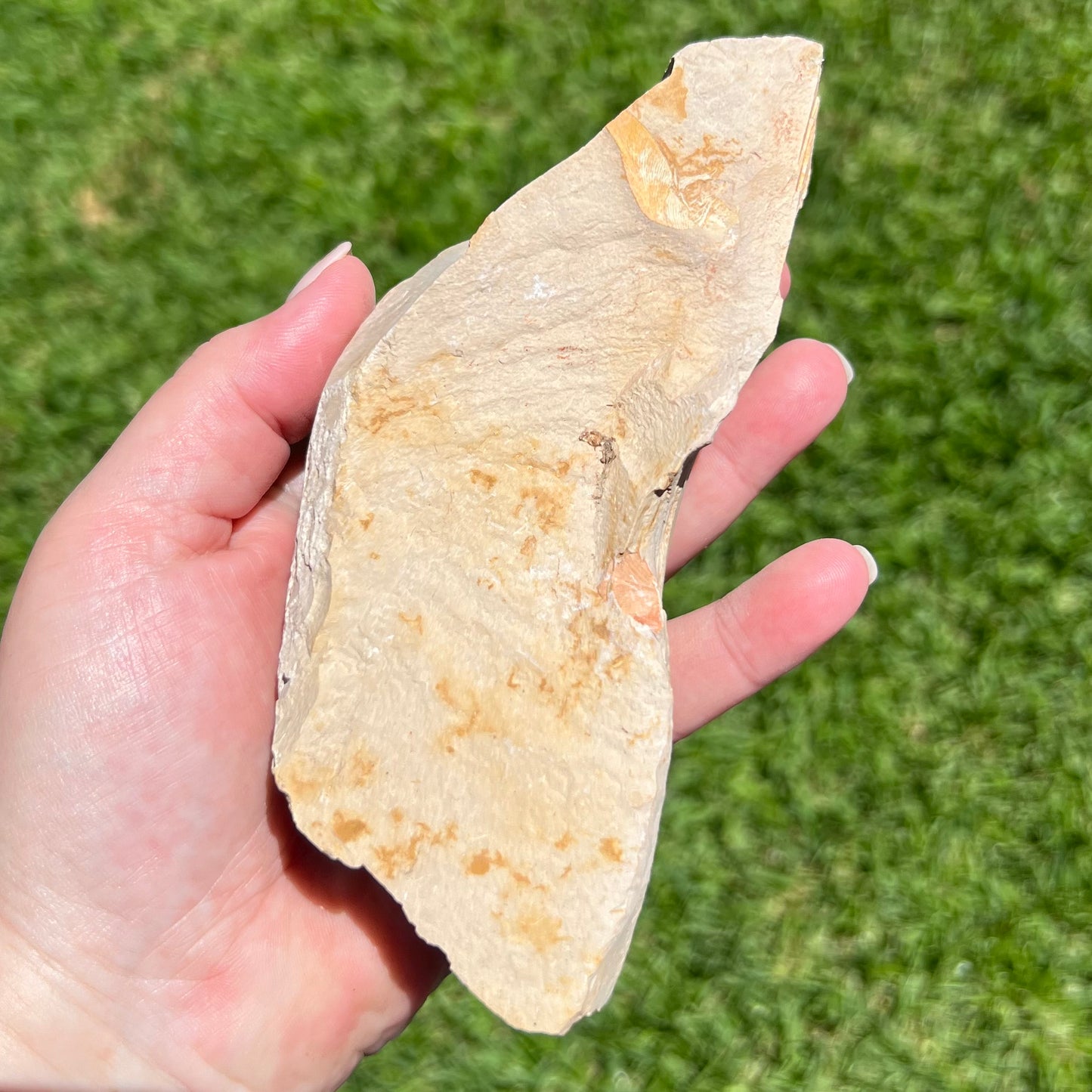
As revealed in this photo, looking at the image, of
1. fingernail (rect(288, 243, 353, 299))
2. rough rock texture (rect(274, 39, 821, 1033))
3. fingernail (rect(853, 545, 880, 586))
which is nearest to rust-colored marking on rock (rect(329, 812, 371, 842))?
rough rock texture (rect(274, 39, 821, 1033))

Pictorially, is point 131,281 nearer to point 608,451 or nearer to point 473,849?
point 608,451

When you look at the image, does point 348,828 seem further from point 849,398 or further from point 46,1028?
point 849,398

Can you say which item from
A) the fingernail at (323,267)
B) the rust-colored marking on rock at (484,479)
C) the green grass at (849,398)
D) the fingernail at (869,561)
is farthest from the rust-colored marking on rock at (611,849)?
the fingernail at (323,267)

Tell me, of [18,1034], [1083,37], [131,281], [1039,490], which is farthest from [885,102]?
[18,1034]

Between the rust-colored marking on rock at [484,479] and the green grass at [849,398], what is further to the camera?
the green grass at [849,398]

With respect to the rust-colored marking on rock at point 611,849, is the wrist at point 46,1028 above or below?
above

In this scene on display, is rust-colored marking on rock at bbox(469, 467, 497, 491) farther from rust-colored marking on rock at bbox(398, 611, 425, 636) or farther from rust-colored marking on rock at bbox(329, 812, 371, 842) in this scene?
rust-colored marking on rock at bbox(329, 812, 371, 842)

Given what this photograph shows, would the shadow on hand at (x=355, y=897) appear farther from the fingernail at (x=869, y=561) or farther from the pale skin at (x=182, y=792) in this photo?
the fingernail at (x=869, y=561)

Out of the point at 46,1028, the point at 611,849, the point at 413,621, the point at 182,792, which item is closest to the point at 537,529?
the point at 413,621
